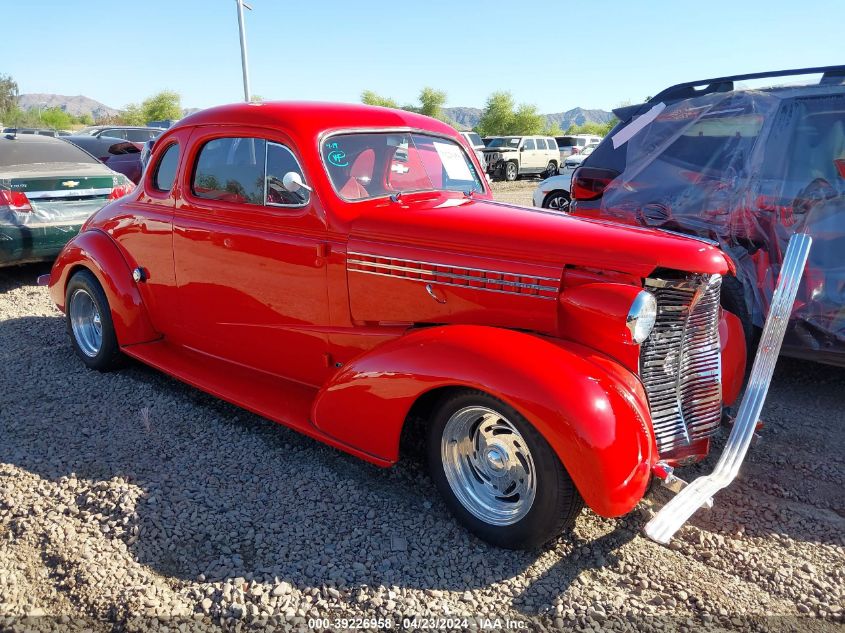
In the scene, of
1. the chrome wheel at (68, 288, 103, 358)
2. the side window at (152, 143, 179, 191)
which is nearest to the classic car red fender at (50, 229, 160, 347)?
the chrome wheel at (68, 288, 103, 358)

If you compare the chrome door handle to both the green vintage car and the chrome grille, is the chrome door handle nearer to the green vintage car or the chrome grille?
the chrome grille

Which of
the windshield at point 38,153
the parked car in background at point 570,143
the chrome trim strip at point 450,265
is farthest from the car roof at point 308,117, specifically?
the parked car in background at point 570,143

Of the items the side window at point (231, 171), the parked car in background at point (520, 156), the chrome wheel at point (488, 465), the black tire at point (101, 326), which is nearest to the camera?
the chrome wheel at point (488, 465)

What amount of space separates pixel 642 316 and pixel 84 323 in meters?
4.12

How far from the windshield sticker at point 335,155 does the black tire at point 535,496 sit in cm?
145

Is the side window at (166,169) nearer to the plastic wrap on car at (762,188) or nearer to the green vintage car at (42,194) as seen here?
the plastic wrap on car at (762,188)

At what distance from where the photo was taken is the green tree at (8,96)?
6169cm

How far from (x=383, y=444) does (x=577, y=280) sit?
1144 millimetres

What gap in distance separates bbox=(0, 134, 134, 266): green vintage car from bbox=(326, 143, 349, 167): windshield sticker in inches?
188

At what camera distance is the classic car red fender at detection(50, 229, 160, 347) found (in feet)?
14.0

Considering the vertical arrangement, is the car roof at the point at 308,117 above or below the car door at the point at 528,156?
above

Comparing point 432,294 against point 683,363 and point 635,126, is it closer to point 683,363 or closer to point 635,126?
point 683,363

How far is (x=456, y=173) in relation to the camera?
12.7 ft

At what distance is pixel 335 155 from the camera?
11.1ft
